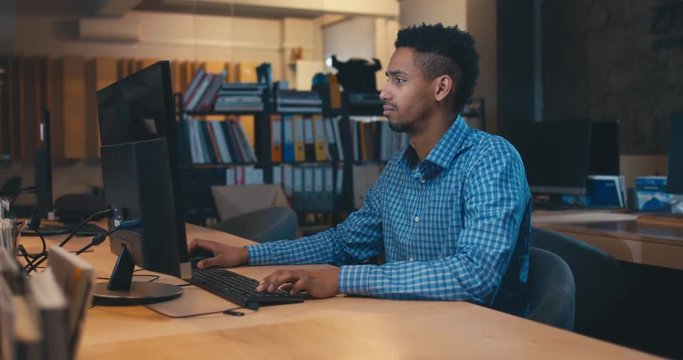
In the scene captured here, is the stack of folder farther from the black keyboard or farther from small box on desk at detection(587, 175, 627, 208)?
small box on desk at detection(587, 175, 627, 208)

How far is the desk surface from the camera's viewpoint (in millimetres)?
1183

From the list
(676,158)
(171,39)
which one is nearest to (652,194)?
(676,158)

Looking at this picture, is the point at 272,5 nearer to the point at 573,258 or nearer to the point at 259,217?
the point at 259,217

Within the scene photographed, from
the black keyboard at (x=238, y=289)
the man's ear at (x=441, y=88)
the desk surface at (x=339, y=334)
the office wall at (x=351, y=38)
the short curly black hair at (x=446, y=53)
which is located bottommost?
the desk surface at (x=339, y=334)

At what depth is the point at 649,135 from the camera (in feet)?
17.6

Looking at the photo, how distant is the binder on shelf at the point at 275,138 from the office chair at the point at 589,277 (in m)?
3.11

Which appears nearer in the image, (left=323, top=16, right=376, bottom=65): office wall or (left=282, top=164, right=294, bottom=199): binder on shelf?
(left=282, top=164, right=294, bottom=199): binder on shelf

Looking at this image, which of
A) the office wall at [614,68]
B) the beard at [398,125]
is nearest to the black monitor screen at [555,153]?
the office wall at [614,68]

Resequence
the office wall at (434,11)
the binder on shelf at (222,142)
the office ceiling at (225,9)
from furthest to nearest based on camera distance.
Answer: the office ceiling at (225,9) → the office wall at (434,11) → the binder on shelf at (222,142)

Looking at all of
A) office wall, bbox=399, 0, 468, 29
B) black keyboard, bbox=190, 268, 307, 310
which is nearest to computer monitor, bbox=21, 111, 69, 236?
black keyboard, bbox=190, 268, 307, 310

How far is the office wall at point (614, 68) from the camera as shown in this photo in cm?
527

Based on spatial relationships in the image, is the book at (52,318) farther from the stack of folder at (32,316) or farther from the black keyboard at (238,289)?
the black keyboard at (238,289)

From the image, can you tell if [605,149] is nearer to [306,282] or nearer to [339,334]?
[306,282]

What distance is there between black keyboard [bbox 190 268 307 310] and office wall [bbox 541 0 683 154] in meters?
4.17
